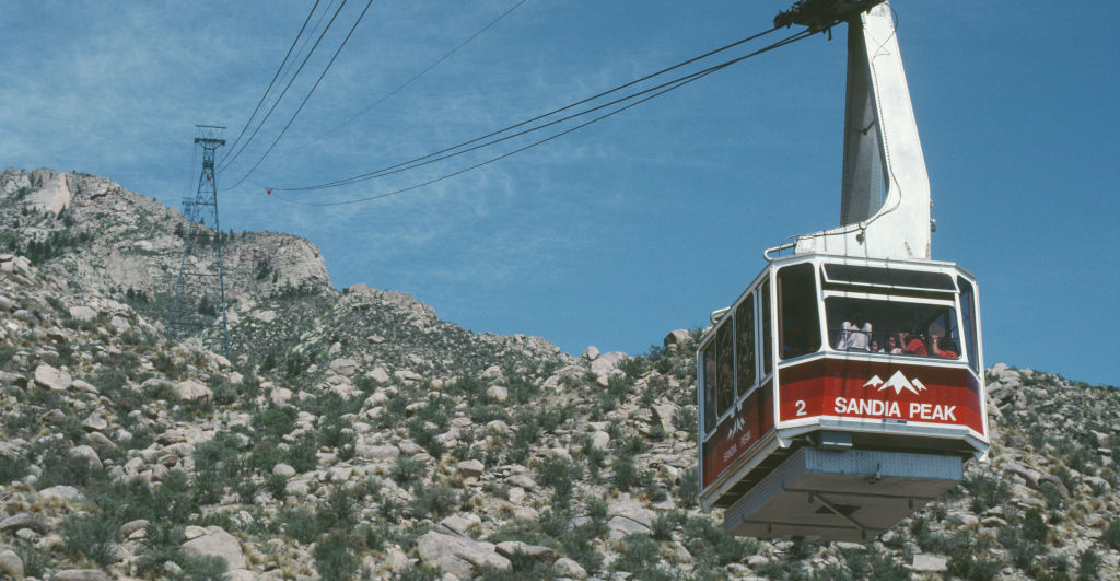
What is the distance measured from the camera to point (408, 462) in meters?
41.0

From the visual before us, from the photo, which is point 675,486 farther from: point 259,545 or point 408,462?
point 259,545

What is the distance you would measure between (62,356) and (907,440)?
1443 inches

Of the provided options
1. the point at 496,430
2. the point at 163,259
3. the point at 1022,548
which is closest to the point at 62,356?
the point at 496,430

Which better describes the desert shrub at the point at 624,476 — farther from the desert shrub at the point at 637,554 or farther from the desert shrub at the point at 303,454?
the desert shrub at the point at 303,454

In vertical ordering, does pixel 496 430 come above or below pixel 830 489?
above

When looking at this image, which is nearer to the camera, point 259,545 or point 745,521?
point 745,521

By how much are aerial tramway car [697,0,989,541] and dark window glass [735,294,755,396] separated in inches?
0.8

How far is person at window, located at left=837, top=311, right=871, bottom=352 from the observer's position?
17750 millimetres

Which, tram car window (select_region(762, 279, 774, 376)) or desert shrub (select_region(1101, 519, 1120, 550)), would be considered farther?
desert shrub (select_region(1101, 519, 1120, 550))

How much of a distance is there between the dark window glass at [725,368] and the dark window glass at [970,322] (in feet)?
11.4

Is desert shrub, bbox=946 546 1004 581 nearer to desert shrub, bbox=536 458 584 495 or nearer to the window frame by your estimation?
desert shrub, bbox=536 458 584 495

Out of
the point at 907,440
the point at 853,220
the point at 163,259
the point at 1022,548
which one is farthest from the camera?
the point at 163,259

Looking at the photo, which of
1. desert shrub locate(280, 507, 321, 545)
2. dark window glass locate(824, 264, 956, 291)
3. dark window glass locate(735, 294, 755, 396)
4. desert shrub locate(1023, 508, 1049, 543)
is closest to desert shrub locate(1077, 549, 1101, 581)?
desert shrub locate(1023, 508, 1049, 543)

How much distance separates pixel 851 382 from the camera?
690 inches
